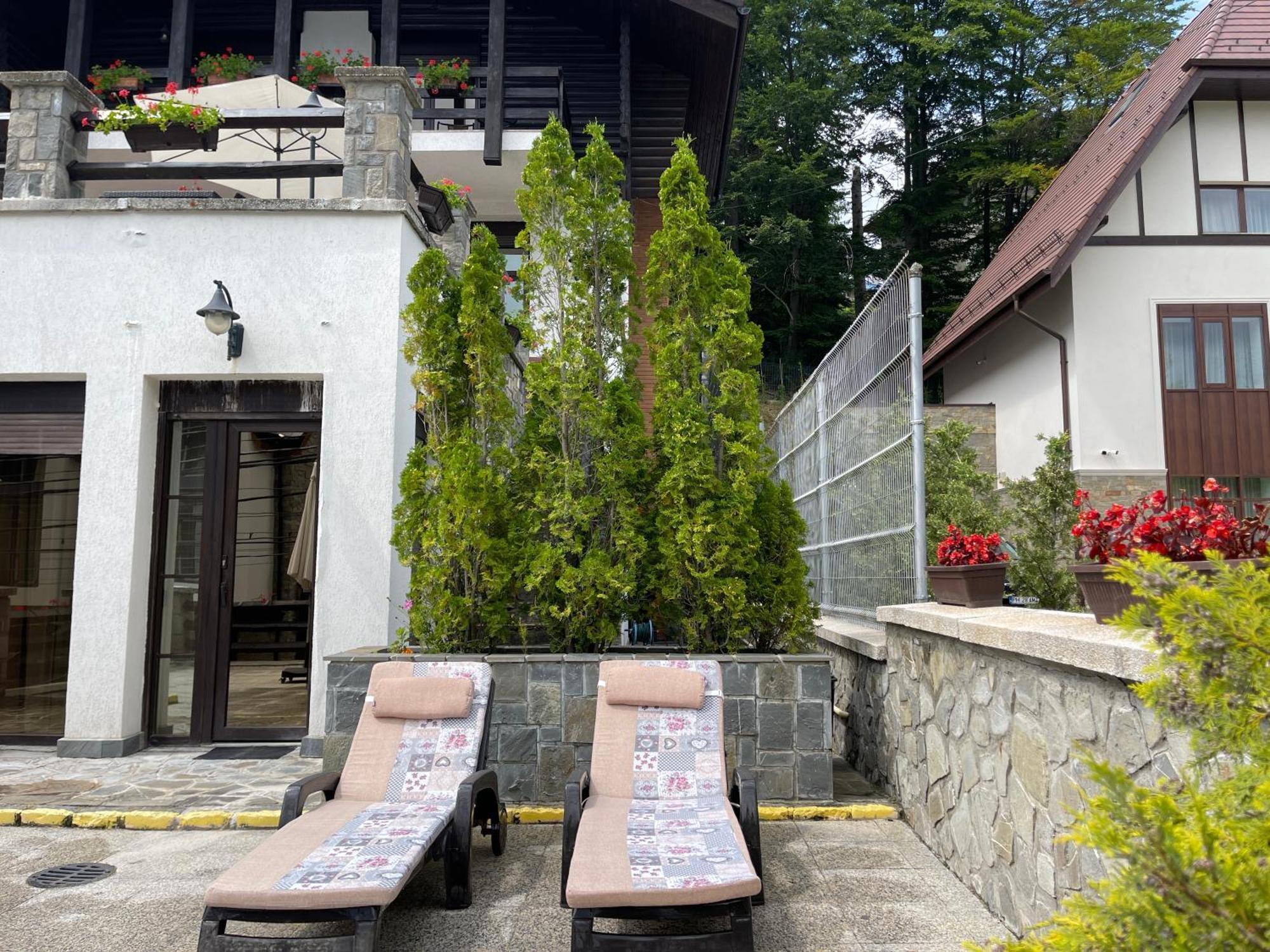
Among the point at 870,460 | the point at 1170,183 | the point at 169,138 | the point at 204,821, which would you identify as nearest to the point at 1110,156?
the point at 1170,183

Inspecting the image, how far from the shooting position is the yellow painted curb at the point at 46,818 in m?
5.35

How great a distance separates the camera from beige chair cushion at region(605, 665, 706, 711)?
481cm

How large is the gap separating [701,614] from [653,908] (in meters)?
2.86

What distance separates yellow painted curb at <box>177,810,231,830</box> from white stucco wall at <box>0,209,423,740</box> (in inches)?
65.5

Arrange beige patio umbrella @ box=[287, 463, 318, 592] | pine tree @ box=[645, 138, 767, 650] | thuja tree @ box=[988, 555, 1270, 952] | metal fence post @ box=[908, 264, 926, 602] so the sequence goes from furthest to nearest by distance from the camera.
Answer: beige patio umbrella @ box=[287, 463, 318, 592]
pine tree @ box=[645, 138, 767, 650]
metal fence post @ box=[908, 264, 926, 602]
thuja tree @ box=[988, 555, 1270, 952]

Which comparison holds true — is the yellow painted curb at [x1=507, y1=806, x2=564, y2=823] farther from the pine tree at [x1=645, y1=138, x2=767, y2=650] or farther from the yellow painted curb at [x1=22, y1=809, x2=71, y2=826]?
the yellow painted curb at [x1=22, y1=809, x2=71, y2=826]

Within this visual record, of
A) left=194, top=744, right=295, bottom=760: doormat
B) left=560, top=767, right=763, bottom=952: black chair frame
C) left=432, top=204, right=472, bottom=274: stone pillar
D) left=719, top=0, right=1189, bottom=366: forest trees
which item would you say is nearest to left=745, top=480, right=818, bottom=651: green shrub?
left=560, top=767, right=763, bottom=952: black chair frame

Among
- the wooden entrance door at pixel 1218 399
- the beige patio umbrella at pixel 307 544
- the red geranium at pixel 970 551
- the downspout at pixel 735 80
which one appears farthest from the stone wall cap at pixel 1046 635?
the wooden entrance door at pixel 1218 399

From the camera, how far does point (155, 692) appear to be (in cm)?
739

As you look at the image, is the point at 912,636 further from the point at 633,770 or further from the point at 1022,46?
the point at 1022,46

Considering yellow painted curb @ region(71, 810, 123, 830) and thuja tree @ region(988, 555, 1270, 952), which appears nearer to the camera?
thuja tree @ region(988, 555, 1270, 952)

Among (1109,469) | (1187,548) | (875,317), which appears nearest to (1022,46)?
(1109,469)

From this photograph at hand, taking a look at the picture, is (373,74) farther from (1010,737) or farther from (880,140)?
(880,140)

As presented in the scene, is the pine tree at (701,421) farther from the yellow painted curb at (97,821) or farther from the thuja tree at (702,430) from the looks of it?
the yellow painted curb at (97,821)
